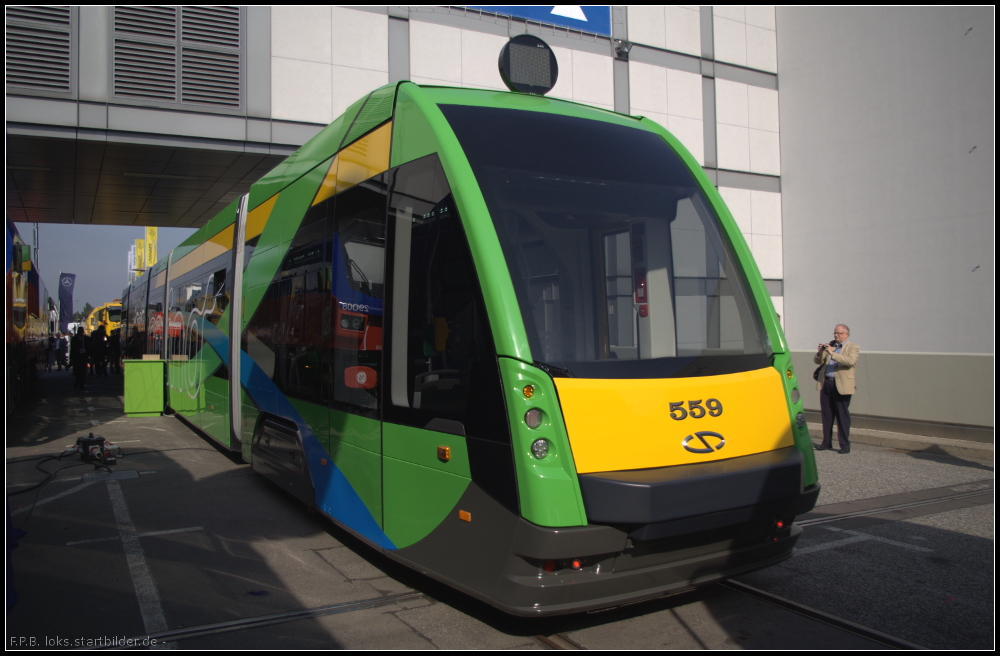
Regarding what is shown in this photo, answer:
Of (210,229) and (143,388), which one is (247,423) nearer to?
(210,229)

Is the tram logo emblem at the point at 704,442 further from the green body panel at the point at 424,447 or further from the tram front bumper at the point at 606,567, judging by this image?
the green body panel at the point at 424,447

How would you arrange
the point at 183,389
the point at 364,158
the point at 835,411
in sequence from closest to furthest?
the point at 364,158 → the point at 835,411 → the point at 183,389

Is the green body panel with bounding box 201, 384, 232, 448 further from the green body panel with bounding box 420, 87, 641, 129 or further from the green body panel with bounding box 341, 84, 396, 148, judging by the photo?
the green body panel with bounding box 420, 87, 641, 129

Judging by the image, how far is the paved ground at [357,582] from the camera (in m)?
3.78

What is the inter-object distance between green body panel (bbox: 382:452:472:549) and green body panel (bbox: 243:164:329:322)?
8.68ft

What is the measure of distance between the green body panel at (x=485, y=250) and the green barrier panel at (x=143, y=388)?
39.2ft

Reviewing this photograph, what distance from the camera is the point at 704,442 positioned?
12.1ft

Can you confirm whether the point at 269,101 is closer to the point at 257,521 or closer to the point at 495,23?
the point at 495,23

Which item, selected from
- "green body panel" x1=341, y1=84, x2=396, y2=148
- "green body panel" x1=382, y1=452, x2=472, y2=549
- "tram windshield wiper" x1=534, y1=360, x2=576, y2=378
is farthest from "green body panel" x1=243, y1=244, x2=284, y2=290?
"tram windshield wiper" x1=534, y1=360, x2=576, y2=378

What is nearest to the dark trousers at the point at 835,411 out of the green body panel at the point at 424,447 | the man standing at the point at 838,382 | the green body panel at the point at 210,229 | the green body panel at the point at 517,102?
the man standing at the point at 838,382

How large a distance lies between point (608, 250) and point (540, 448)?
133cm

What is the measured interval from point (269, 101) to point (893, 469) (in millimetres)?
12700

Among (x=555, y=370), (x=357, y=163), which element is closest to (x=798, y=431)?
(x=555, y=370)

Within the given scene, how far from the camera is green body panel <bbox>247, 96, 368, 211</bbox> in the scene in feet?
18.1
